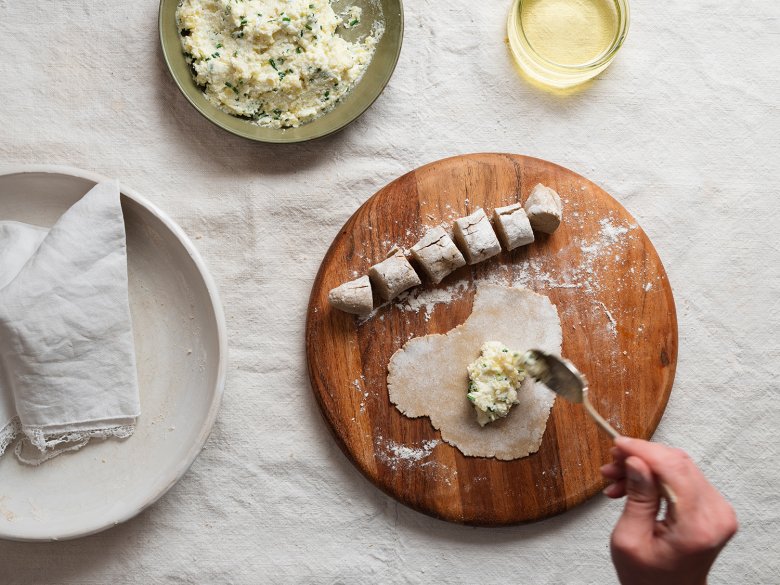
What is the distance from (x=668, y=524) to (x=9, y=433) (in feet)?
4.87

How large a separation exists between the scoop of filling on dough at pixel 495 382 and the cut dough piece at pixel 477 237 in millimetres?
237

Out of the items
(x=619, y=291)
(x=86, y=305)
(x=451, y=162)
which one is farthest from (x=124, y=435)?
(x=619, y=291)

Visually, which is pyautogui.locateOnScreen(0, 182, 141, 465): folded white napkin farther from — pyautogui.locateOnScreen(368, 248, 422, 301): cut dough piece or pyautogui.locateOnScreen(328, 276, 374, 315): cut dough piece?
pyautogui.locateOnScreen(368, 248, 422, 301): cut dough piece

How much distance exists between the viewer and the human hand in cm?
126

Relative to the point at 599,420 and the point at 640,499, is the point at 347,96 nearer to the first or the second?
the point at 599,420

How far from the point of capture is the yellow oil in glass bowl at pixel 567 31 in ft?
5.90

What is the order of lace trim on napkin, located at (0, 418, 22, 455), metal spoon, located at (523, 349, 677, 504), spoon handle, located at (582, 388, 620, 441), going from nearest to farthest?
spoon handle, located at (582, 388, 620, 441)
metal spoon, located at (523, 349, 677, 504)
lace trim on napkin, located at (0, 418, 22, 455)

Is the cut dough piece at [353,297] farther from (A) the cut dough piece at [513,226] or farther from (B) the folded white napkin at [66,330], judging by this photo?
(B) the folded white napkin at [66,330]

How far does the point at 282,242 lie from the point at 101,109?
593 millimetres

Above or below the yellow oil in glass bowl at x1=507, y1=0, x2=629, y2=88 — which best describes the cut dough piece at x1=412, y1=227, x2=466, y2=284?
below

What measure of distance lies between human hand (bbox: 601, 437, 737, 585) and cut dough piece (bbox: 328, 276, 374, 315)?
670 millimetres

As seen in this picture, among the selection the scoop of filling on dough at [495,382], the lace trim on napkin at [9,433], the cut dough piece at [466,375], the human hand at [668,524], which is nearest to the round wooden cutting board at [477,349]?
the cut dough piece at [466,375]

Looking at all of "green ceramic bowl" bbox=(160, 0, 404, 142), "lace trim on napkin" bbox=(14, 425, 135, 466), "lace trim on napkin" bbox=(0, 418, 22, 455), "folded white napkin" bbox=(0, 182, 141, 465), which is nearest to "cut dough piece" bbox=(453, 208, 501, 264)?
"green ceramic bowl" bbox=(160, 0, 404, 142)

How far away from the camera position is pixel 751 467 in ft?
5.94
